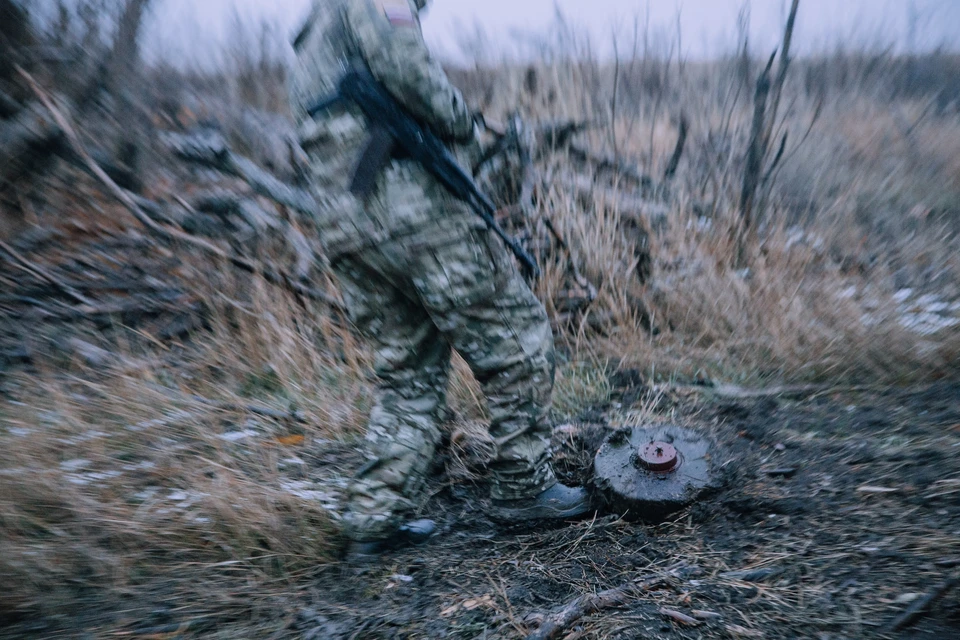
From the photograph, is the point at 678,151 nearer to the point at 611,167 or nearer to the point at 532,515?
the point at 611,167

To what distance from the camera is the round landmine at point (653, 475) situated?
90.0 inches

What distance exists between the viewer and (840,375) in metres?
2.92

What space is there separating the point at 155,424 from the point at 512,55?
3.84 meters

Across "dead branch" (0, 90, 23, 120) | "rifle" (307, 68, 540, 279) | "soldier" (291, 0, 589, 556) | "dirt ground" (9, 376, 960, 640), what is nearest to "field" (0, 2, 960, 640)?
"dirt ground" (9, 376, 960, 640)

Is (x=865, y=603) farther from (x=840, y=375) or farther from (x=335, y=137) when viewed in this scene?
(x=335, y=137)

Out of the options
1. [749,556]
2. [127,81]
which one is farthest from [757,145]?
[127,81]

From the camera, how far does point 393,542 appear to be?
228 centimetres

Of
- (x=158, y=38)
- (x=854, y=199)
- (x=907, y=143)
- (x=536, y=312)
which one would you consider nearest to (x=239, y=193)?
(x=158, y=38)

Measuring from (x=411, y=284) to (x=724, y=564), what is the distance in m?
1.41

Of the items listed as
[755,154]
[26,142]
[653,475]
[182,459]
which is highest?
[26,142]

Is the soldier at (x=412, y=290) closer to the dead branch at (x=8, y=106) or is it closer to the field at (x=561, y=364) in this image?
the field at (x=561, y=364)

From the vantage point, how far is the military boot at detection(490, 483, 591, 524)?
7.64 feet

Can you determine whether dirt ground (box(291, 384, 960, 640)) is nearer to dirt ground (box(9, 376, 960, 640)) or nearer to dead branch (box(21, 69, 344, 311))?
dirt ground (box(9, 376, 960, 640))

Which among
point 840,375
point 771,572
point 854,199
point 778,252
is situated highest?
point 854,199
